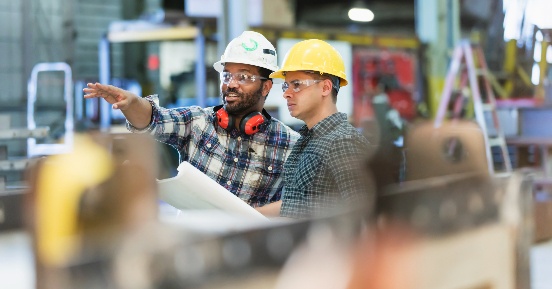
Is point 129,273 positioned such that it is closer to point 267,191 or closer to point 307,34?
point 267,191

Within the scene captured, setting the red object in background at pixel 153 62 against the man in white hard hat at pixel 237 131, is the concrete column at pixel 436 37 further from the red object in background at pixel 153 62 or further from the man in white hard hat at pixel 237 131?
the man in white hard hat at pixel 237 131

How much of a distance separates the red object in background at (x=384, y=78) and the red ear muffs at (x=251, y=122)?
7624mm

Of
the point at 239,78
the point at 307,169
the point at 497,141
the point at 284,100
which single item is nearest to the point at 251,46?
the point at 239,78

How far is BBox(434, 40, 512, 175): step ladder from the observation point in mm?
9516

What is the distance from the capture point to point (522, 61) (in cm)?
1548

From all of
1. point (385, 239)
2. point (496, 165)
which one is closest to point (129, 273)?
point (385, 239)

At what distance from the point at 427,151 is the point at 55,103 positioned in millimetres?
13976

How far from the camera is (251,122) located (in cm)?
325

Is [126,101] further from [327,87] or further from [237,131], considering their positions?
[327,87]

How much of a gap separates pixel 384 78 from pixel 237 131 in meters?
9.07

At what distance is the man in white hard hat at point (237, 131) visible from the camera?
3285 mm

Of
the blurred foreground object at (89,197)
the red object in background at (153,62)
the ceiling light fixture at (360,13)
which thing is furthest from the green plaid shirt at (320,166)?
the ceiling light fixture at (360,13)

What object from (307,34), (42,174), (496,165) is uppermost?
(307,34)

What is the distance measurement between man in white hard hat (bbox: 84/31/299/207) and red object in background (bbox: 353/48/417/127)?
753 centimetres
